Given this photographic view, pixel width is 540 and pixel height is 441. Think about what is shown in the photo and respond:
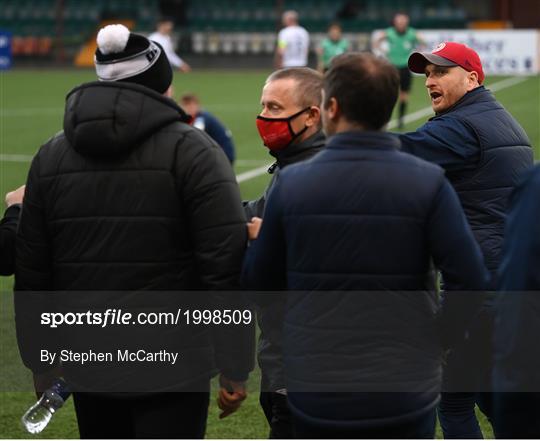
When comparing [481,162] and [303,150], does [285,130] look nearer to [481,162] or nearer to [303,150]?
[303,150]

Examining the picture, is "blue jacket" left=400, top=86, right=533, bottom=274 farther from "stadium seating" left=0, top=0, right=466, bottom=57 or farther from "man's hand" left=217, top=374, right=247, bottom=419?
"stadium seating" left=0, top=0, right=466, bottom=57

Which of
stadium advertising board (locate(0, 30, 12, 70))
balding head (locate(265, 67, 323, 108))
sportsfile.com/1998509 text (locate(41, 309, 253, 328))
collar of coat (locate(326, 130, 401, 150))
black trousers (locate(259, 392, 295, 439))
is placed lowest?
stadium advertising board (locate(0, 30, 12, 70))

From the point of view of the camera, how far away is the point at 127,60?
375 centimetres

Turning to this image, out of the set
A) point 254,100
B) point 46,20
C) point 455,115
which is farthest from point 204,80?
point 455,115

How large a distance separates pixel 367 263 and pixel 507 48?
1243 inches

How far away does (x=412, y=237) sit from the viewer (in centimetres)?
327

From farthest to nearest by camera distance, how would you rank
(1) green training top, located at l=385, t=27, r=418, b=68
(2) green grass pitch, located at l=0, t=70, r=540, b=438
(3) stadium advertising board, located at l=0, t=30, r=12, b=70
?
(3) stadium advertising board, located at l=0, t=30, r=12, b=70 → (1) green training top, located at l=385, t=27, r=418, b=68 → (2) green grass pitch, located at l=0, t=70, r=540, b=438

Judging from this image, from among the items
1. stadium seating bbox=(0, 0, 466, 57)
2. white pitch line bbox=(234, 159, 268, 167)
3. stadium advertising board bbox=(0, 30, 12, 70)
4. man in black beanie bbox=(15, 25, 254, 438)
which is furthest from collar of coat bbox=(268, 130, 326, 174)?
stadium seating bbox=(0, 0, 466, 57)

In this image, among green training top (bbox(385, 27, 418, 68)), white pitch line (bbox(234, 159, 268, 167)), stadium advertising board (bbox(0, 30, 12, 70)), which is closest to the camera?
white pitch line (bbox(234, 159, 268, 167))

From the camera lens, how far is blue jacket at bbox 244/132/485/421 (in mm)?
3258

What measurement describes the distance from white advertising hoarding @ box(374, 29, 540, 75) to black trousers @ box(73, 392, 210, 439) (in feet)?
101

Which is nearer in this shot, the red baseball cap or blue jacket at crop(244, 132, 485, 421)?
blue jacket at crop(244, 132, 485, 421)

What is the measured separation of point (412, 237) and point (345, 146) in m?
0.33

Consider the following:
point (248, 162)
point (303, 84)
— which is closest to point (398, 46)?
point (248, 162)
